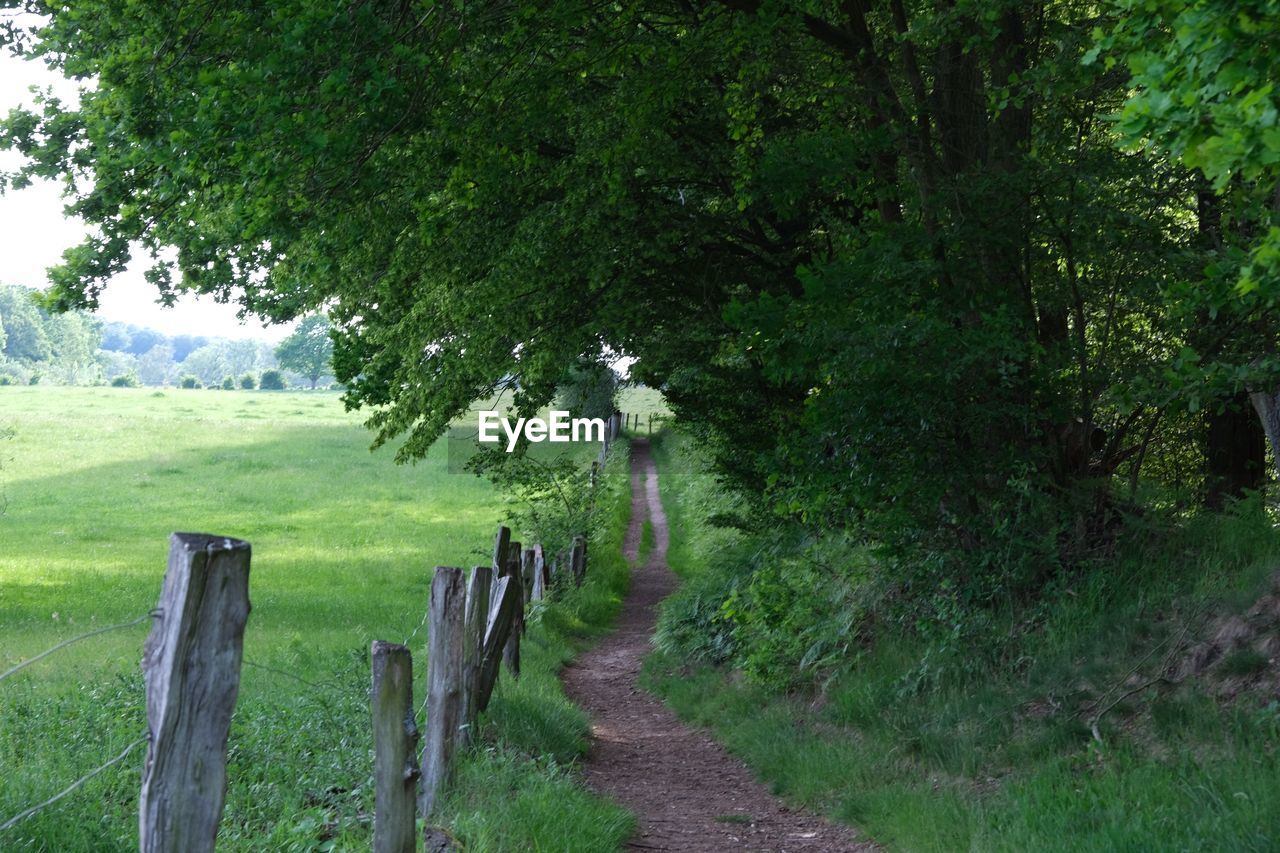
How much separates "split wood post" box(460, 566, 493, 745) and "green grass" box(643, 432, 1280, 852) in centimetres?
259

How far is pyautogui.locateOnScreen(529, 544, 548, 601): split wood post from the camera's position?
1895 centimetres

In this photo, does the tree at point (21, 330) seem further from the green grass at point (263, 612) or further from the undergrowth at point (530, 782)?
the undergrowth at point (530, 782)

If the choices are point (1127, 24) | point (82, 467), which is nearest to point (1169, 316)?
point (1127, 24)

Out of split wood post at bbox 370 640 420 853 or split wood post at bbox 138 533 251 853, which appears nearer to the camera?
split wood post at bbox 138 533 251 853

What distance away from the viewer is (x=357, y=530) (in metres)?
32.1

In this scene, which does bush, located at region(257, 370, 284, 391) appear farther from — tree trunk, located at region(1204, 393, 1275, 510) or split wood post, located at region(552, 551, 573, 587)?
tree trunk, located at region(1204, 393, 1275, 510)

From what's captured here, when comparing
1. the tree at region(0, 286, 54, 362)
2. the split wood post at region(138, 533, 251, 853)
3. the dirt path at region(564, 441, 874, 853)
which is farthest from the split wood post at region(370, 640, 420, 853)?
the tree at region(0, 286, 54, 362)

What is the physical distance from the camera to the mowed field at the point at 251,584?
6.46m

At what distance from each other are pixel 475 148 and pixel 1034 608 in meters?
6.15

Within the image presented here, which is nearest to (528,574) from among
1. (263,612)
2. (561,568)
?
(561,568)

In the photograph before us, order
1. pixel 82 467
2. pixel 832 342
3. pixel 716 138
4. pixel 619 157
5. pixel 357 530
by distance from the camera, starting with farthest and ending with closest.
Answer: pixel 82 467
pixel 357 530
pixel 716 138
pixel 619 157
pixel 832 342

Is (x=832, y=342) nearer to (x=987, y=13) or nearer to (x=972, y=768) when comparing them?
(x=987, y=13)

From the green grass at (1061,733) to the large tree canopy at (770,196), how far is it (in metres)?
0.96

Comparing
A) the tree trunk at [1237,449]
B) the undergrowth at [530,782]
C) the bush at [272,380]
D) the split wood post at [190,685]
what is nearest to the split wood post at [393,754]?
the undergrowth at [530,782]
